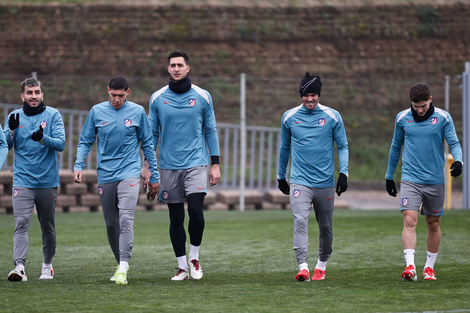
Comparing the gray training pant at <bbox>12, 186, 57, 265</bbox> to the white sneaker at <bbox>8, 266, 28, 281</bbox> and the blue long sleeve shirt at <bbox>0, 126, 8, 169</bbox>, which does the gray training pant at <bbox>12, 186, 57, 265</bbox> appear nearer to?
the white sneaker at <bbox>8, 266, 28, 281</bbox>

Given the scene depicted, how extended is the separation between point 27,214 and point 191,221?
1537 mm

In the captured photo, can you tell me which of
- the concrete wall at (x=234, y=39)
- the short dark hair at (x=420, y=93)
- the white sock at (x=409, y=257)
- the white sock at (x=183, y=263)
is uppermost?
the concrete wall at (x=234, y=39)

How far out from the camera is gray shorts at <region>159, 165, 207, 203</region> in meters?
7.81

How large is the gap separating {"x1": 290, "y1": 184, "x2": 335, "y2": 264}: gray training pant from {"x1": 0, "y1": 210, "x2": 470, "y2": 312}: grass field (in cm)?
31

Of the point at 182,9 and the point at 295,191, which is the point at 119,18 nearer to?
Answer: the point at 182,9

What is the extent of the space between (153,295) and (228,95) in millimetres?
19845

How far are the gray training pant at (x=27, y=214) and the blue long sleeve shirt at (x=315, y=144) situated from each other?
7.59ft

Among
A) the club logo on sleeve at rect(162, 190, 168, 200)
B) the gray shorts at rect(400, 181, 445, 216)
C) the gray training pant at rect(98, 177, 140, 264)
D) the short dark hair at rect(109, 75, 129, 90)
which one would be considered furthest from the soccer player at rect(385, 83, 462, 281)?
the short dark hair at rect(109, 75, 129, 90)

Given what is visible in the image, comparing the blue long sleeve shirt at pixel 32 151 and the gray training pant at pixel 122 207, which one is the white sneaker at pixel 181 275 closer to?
the gray training pant at pixel 122 207

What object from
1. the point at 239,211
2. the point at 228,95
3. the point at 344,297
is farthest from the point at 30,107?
the point at 228,95

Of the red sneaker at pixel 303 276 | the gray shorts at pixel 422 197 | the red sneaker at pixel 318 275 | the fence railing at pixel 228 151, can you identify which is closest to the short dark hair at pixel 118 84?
the red sneaker at pixel 303 276

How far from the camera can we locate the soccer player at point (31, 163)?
7.85 m

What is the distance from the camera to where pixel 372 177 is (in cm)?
2172

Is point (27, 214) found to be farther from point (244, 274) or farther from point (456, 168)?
point (456, 168)
